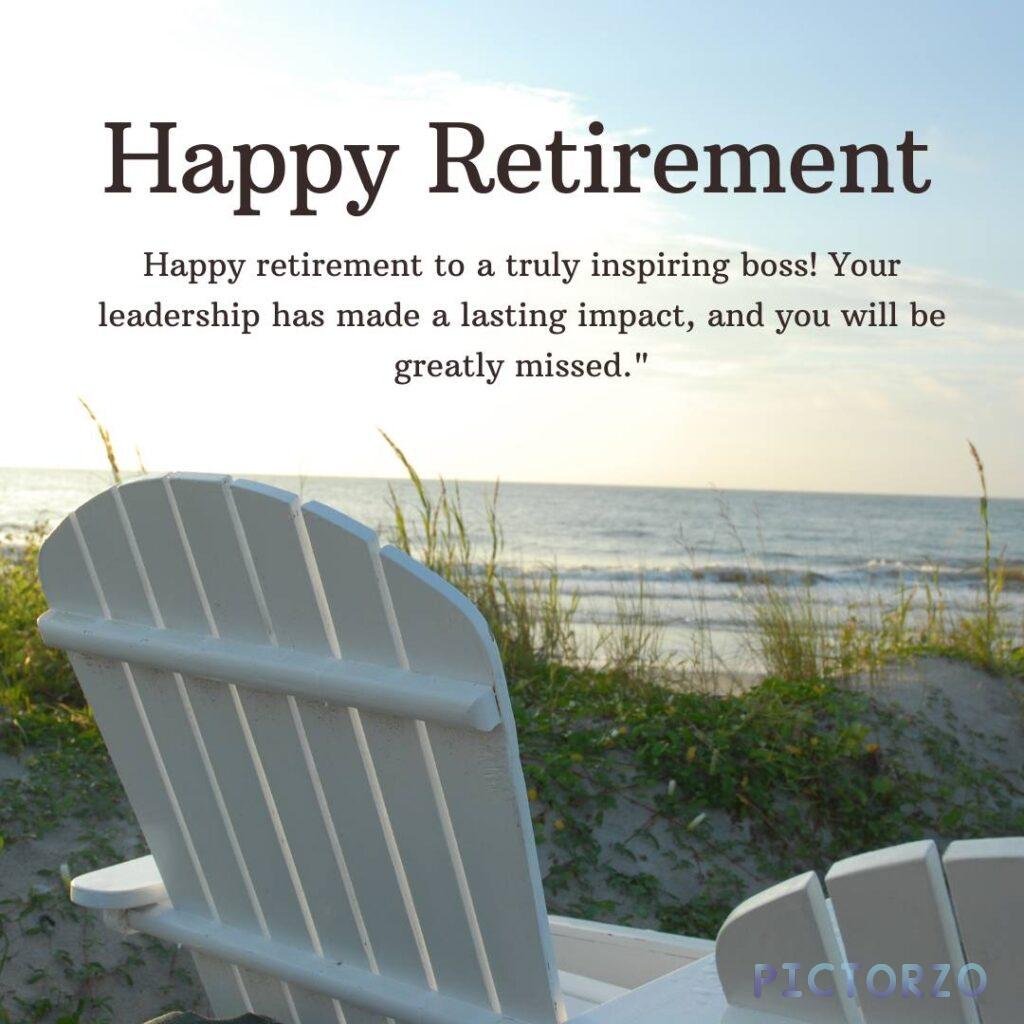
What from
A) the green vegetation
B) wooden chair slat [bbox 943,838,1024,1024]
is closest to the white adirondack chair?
wooden chair slat [bbox 943,838,1024,1024]

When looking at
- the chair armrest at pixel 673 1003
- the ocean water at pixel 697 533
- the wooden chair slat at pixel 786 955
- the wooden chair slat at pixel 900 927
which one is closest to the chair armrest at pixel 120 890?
the chair armrest at pixel 673 1003

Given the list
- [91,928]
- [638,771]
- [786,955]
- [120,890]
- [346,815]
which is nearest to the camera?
[786,955]

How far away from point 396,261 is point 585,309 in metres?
1.01

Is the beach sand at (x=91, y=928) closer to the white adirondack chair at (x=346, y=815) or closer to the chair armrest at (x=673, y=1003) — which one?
the white adirondack chair at (x=346, y=815)

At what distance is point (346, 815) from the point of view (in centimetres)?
165

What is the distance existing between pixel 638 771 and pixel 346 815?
255 cm

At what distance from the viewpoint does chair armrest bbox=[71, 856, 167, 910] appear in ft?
6.58

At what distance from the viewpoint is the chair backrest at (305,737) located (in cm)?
144

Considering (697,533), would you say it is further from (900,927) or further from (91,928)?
(900,927)

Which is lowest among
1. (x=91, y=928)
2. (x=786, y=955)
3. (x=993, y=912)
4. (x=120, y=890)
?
(x=91, y=928)

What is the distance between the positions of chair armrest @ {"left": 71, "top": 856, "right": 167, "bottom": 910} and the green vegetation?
3.72ft

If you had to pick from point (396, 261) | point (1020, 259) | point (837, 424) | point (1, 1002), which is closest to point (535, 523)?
point (837, 424)

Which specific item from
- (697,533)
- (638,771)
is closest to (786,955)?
(638,771)

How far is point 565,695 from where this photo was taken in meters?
4.68
